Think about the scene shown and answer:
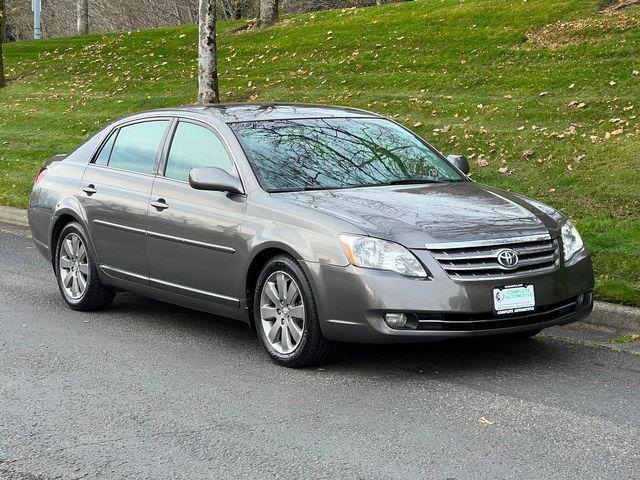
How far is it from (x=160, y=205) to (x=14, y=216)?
24.4 feet

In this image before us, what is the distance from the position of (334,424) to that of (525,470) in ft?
3.78

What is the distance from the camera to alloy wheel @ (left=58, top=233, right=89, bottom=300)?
892 cm

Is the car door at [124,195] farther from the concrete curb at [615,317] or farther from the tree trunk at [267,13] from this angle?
the tree trunk at [267,13]

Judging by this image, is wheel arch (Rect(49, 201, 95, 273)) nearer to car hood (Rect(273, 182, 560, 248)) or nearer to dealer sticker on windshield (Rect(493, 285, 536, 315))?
car hood (Rect(273, 182, 560, 248))

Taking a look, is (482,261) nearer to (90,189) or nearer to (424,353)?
(424,353)

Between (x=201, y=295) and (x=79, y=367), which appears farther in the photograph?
(x=201, y=295)

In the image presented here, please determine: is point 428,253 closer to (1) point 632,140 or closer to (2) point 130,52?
(1) point 632,140

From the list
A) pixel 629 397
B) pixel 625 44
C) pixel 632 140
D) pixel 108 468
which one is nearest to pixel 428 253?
pixel 629 397

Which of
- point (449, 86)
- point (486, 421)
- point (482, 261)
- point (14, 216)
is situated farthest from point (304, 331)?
point (449, 86)

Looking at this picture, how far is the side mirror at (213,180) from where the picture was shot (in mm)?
7301

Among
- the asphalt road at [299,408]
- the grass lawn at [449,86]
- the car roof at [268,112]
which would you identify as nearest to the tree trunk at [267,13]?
the grass lawn at [449,86]

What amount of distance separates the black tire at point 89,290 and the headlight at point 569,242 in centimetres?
360

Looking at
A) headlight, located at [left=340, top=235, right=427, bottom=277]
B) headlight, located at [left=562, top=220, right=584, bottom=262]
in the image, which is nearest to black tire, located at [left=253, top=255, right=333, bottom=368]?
headlight, located at [left=340, top=235, right=427, bottom=277]

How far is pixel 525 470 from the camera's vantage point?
497 cm
